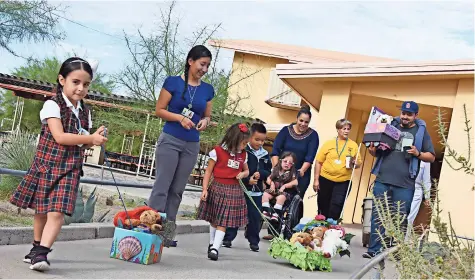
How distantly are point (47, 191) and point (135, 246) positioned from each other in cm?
142

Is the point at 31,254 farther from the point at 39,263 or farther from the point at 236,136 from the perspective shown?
the point at 236,136

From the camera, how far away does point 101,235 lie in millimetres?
9930

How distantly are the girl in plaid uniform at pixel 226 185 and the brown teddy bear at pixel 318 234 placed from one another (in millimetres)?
776

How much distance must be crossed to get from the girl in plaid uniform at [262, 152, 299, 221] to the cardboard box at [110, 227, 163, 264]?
3.99 metres

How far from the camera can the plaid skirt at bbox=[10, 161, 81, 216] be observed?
682cm

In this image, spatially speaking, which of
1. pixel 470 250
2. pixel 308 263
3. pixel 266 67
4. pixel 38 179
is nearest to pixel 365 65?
pixel 308 263

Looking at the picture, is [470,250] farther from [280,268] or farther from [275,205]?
[275,205]

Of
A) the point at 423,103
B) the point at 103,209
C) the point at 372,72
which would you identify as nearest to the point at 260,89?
the point at 372,72

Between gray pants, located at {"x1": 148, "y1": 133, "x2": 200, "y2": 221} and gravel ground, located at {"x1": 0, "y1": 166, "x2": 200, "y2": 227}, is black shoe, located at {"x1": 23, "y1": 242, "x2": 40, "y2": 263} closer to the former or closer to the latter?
gravel ground, located at {"x1": 0, "y1": 166, "x2": 200, "y2": 227}

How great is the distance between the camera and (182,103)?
939cm

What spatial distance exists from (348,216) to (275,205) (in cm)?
998

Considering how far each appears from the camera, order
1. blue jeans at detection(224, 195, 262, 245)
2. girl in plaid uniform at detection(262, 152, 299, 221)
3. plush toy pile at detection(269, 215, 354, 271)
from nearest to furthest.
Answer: plush toy pile at detection(269, 215, 354, 271), blue jeans at detection(224, 195, 262, 245), girl in plaid uniform at detection(262, 152, 299, 221)

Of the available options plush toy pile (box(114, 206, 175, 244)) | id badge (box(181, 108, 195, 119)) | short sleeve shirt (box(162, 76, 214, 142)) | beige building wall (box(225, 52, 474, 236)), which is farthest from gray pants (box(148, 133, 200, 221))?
beige building wall (box(225, 52, 474, 236))

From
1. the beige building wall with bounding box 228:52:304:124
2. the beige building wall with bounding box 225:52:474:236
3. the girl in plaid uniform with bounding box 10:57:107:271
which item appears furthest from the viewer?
the beige building wall with bounding box 228:52:304:124
